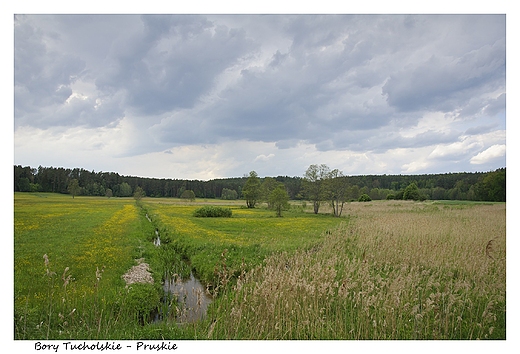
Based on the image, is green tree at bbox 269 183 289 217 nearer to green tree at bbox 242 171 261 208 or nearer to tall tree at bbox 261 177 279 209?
tall tree at bbox 261 177 279 209

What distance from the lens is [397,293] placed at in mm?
5156

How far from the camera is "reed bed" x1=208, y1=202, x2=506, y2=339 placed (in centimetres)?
483

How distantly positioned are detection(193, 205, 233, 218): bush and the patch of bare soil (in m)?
9.12

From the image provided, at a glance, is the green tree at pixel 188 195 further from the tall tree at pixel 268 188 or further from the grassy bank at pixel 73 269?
the tall tree at pixel 268 188

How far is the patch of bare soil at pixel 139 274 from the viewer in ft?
26.0

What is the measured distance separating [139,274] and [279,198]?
16070mm

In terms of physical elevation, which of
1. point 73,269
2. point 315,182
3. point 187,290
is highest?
point 315,182

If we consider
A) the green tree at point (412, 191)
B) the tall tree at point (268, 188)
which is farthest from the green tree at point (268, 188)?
the green tree at point (412, 191)

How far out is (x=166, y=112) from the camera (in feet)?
29.2

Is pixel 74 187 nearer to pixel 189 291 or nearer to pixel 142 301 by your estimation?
pixel 189 291

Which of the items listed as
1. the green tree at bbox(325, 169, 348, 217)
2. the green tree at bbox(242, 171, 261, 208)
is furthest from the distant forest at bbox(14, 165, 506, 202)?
the green tree at bbox(325, 169, 348, 217)

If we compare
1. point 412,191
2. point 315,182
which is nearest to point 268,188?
point 315,182

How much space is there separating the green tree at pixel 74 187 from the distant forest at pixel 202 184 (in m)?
0.10
